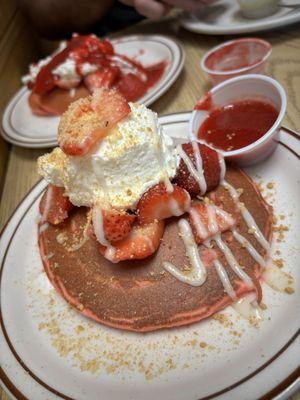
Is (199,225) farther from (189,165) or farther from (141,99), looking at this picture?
(141,99)

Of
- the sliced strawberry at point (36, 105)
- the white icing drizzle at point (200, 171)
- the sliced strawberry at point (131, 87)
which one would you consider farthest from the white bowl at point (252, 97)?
the sliced strawberry at point (36, 105)

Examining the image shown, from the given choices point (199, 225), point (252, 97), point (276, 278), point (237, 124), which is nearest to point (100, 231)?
point (199, 225)

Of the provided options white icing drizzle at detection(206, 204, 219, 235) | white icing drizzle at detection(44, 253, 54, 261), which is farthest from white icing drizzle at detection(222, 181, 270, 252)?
white icing drizzle at detection(44, 253, 54, 261)

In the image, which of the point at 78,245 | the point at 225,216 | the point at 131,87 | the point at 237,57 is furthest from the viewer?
the point at 131,87

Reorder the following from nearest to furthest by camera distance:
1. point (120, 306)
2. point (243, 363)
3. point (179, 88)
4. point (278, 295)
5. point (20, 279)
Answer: point (243, 363), point (278, 295), point (120, 306), point (20, 279), point (179, 88)

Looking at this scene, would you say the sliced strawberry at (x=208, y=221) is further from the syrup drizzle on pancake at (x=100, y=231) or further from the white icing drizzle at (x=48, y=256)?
the white icing drizzle at (x=48, y=256)

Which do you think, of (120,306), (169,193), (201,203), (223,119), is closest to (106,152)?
(169,193)

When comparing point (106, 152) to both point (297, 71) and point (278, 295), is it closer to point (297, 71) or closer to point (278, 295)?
point (278, 295)
